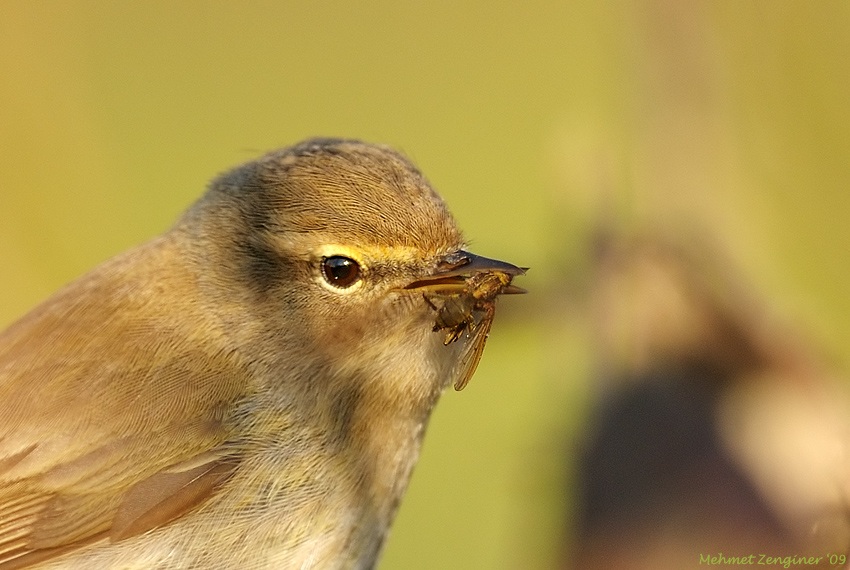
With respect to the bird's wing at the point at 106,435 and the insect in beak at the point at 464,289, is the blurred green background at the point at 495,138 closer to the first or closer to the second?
the insect in beak at the point at 464,289

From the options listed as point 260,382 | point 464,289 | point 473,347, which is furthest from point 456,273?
point 260,382

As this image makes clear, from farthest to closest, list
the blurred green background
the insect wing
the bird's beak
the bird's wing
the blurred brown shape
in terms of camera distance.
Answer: the blurred green background < the blurred brown shape < the insect wing < the bird's beak < the bird's wing

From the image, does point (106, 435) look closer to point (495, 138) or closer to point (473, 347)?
point (473, 347)

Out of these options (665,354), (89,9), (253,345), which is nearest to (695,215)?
(665,354)

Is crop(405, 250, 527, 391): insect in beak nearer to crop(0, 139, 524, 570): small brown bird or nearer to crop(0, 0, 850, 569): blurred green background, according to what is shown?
crop(0, 139, 524, 570): small brown bird

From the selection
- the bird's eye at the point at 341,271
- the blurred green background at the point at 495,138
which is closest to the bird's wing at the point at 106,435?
the bird's eye at the point at 341,271

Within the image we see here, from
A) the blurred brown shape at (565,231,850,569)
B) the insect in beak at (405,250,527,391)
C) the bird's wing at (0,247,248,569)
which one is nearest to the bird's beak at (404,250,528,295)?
the insect in beak at (405,250,527,391)
